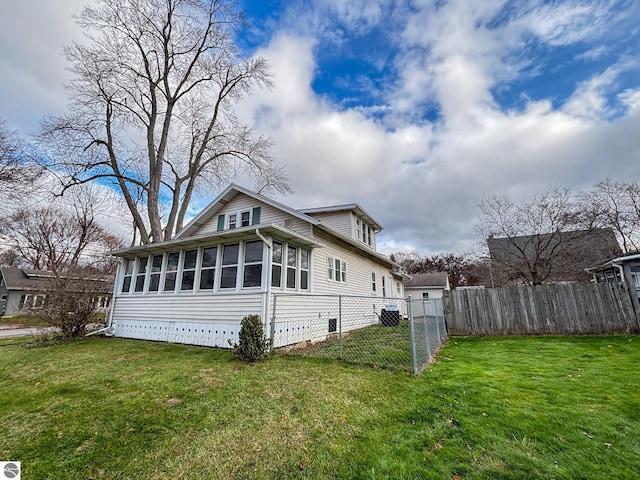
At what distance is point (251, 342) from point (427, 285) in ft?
93.3

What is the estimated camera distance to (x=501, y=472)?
2301 millimetres

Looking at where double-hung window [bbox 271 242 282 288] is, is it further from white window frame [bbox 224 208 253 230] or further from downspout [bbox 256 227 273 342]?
white window frame [bbox 224 208 253 230]

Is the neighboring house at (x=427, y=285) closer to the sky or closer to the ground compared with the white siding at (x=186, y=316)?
closer to the sky

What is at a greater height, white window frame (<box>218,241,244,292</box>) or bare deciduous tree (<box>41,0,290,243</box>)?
Result: bare deciduous tree (<box>41,0,290,243</box>)

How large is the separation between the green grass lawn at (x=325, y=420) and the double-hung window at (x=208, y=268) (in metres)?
3.30

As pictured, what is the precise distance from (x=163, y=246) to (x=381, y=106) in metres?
10.5

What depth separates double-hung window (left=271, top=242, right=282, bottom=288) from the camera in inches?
321

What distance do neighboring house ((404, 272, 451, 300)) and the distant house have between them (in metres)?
12.0

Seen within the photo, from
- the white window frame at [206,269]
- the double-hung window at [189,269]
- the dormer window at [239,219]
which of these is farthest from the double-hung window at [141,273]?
the white window frame at [206,269]

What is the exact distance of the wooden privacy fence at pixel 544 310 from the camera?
871cm

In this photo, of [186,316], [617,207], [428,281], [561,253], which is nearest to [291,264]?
[186,316]

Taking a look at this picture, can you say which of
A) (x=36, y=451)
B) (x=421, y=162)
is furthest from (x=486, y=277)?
(x=36, y=451)

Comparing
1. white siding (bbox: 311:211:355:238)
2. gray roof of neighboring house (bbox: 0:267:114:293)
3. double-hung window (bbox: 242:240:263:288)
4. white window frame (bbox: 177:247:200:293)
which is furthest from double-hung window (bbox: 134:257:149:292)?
gray roof of neighboring house (bbox: 0:267:114:293)

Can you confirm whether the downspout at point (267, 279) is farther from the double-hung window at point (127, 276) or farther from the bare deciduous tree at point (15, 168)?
the bare deciduous tree at point (15, 168)
